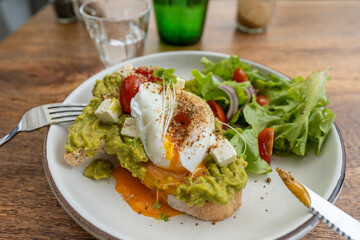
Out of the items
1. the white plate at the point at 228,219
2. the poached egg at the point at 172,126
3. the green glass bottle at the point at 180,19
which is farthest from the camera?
the green glass bottle at the point at 180,19

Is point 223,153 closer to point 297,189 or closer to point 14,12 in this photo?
point 297,189

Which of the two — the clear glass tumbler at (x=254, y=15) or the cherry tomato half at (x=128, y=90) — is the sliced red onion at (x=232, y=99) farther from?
the clear glass tumbler at (x=254, y=15)

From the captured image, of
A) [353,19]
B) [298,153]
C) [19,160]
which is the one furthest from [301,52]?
[19,160]

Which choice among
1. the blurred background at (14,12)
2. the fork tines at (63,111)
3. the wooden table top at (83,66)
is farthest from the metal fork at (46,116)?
the blurred background at (14,12)

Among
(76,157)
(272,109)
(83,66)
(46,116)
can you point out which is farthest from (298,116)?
(83,66)

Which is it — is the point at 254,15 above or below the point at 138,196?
above

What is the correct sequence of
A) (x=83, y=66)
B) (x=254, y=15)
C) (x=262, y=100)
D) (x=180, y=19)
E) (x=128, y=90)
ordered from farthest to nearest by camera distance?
(x=254, y=15) → (x=180, y=19) → (x=83, y=66) → (x=262, y=100) → (x=128, y=90)
